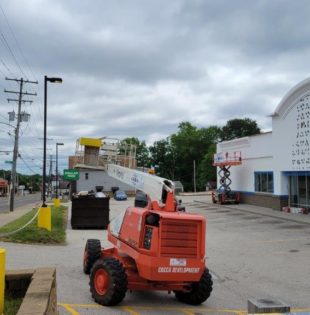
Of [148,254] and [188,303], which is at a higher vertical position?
[148,254]

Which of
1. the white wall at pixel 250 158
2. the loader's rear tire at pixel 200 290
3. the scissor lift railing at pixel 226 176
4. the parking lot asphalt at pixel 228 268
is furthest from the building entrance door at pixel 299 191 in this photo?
the loader's rear tire at pixel 200 290

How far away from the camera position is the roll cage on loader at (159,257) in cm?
845

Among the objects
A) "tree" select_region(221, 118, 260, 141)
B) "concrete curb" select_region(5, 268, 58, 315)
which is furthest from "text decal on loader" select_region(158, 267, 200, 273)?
"tree" select_region(221, 118, 260, 141)

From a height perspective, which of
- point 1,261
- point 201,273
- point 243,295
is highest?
point 1,261

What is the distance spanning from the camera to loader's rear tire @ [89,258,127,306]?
8556 millimetres

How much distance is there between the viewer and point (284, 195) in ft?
107

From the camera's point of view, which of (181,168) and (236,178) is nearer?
(236,178)

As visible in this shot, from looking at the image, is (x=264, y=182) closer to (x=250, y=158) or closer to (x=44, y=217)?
(x=250, y=158)

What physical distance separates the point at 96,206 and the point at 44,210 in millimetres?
4247

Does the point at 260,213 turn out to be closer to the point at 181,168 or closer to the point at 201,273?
the point at 201,273

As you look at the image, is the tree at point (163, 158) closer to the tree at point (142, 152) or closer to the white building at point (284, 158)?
the tree at point (142, 152)

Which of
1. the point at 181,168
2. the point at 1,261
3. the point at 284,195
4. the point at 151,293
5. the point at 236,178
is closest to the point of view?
the point at 1,261

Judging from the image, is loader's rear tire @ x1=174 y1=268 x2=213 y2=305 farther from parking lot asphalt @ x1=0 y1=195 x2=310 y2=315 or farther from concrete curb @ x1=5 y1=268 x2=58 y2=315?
concrete curb @ x1=5 y1=268 x2=58 y2=315

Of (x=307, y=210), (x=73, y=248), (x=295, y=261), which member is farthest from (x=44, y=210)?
(x=307, y=210)
